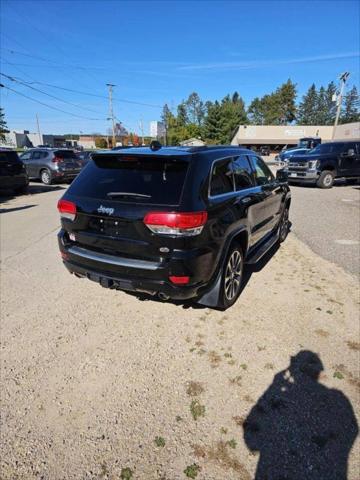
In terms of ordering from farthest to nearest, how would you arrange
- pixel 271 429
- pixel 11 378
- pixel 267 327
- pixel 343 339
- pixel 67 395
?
pixel 267 327 < pixel 343 339 < pixel 11 378 < pixel 67 395 < pixel 271 429

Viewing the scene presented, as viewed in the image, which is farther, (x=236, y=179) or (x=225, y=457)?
(x=236, y=179)

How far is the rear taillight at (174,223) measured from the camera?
108 inches

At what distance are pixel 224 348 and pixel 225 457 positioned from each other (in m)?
1.13

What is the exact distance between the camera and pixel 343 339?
10.7ft

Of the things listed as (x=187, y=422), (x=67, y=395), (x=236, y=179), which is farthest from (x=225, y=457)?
(x=236, y=179)

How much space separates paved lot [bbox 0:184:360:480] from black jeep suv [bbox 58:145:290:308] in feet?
1.88

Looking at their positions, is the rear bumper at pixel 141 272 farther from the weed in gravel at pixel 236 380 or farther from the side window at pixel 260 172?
the side window at pixel 260 172

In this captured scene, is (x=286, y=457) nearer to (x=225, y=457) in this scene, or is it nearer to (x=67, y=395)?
(x=225, y=457)

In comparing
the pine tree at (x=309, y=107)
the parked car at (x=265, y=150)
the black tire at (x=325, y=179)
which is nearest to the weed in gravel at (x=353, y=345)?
the black tire at (x=325, y=179)

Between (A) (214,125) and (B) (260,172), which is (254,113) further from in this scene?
(B) (260,172)

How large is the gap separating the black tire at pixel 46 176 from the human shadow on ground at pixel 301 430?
16442 mm

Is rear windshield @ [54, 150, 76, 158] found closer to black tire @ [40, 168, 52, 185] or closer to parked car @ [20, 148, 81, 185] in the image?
parked car @ [20, 148, 81, 185]

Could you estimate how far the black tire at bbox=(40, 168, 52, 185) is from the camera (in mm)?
16547

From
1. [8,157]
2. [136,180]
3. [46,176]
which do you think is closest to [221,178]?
[136,180]
